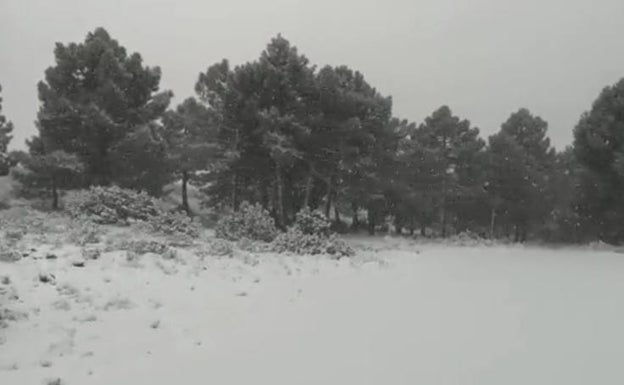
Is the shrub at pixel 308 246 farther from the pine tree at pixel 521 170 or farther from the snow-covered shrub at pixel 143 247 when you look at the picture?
the pine tree at pixel 521 170

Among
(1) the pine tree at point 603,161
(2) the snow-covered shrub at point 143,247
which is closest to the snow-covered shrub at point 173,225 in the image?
(2) the snow-covered shrub at point 143,247

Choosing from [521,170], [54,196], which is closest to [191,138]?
[54,196]

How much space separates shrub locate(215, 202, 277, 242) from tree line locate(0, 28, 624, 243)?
5.39 meters

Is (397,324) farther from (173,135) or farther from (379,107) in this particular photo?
(173,135)

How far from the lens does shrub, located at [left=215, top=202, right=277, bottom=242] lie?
19.3m

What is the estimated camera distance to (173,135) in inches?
1361

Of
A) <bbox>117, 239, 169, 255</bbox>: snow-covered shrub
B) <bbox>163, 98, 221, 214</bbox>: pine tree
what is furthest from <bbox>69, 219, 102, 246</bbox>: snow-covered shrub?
<bbox>163, 98, 221, 214</bbox>: pine tree

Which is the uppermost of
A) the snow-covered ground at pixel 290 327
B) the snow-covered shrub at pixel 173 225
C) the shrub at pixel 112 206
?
the shrub at pixel 112 206

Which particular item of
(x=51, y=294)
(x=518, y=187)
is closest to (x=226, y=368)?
(x=51, y=294)

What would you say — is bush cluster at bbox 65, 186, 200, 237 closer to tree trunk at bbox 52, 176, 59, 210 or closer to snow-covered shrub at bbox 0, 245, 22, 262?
snow-covered shrub at bbox 0, 245, 22, 262

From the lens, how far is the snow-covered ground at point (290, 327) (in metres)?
5.45

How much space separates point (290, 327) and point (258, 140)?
2115cm

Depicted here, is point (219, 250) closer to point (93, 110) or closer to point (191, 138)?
point (93, 110)

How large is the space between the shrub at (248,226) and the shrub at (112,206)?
9.87 ft
